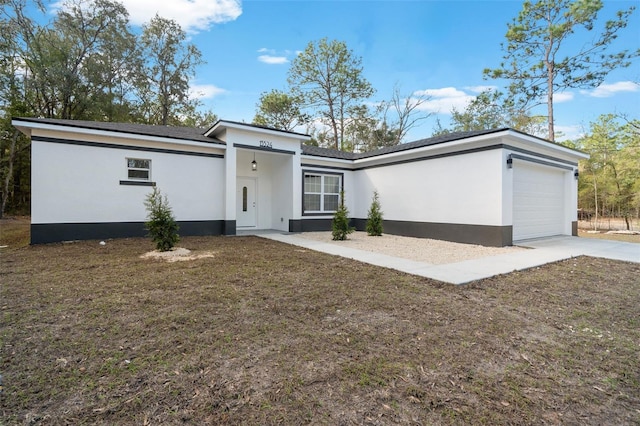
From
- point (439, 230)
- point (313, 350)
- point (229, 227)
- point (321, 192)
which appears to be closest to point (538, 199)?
point (439, 230)

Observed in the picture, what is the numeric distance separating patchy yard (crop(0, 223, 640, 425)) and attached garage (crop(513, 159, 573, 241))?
16.5 feet

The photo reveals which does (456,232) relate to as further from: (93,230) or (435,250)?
(93,230)

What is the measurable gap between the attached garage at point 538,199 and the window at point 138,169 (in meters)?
11.5

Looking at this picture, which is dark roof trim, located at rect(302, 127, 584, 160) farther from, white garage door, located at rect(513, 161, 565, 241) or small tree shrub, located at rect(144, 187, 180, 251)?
small tree shrub, located at rect(144, 187, 180, 251)

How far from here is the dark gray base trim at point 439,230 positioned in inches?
347

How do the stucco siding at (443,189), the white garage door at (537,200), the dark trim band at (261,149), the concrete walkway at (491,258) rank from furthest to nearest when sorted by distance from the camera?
the dark trim band at (261,149) → the white garage door at (537,200) → the stucco siding at (443,189) → the concrete walkway at (491,258)

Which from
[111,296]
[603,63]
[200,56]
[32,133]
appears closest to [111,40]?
[200,56]

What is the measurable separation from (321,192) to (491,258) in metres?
7.47


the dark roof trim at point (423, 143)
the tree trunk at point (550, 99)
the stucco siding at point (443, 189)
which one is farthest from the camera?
the tree trunk at point (550, 99)

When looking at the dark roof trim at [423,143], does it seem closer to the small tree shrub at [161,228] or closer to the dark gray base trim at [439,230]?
the dark gray base trim at [439,230]

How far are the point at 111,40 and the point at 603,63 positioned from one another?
28947 mm

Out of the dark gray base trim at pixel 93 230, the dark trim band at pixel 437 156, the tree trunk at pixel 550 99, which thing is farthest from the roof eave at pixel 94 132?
the tree trunk at pixel 550 99

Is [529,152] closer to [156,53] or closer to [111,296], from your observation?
[111,296]

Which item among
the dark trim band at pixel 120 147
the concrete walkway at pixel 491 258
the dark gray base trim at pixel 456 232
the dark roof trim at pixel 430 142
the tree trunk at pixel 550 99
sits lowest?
the concrete walkway at pixel 491 258
